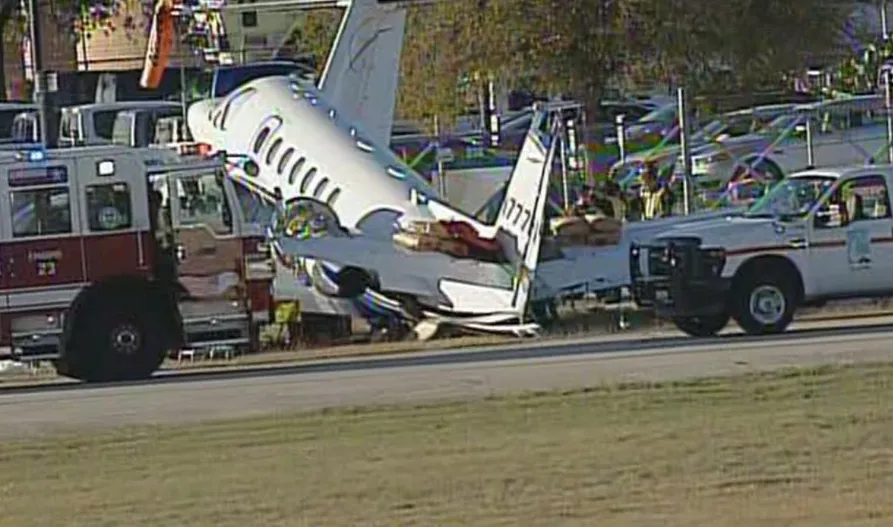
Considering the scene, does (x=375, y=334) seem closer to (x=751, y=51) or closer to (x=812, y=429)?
(x=751, y=51)

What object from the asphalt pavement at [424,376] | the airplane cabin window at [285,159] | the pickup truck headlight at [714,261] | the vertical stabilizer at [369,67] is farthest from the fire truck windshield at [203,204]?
the vertical stabilizer at [369,67]

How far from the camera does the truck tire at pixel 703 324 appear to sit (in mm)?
26438

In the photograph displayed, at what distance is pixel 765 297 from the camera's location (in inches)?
1027

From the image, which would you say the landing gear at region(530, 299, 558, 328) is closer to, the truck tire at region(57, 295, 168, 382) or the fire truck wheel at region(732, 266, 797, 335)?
the fire truck wheel at region(732, 266, 797, 335)

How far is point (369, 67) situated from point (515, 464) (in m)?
21.0

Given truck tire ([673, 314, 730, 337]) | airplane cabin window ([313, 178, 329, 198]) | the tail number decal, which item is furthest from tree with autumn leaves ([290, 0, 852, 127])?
truck tire ([673, 314, 730, 337])

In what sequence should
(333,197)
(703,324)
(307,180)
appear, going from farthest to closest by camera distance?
1. (307,180)
2. (333,197)
3. (703,324)

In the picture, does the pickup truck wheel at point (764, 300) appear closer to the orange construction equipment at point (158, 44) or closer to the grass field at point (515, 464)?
the grass field at point (515, 464)

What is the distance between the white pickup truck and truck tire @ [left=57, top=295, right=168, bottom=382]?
589 centimetres

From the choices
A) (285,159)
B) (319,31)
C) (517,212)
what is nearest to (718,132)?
(319,31)

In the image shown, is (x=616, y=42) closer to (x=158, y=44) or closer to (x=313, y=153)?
(x=313, y=153)

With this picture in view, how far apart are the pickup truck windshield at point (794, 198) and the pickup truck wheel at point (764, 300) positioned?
29.5 inches

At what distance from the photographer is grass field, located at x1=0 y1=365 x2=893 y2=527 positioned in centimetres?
1262

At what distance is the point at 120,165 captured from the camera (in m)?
24.9
